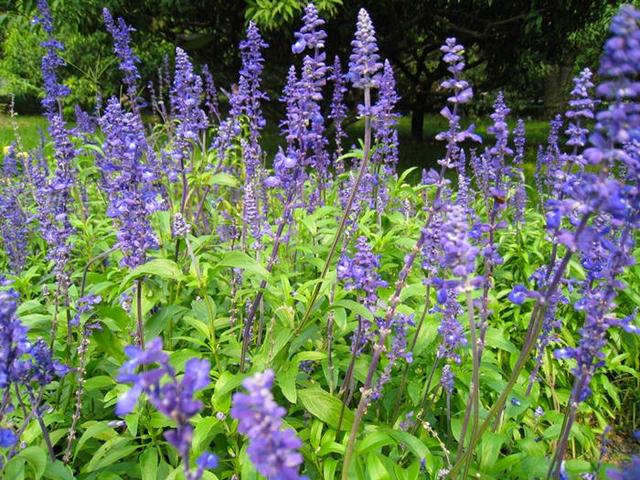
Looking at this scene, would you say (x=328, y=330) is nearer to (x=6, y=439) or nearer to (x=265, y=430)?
(x=6, y=439)

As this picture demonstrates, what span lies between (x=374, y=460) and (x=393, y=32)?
11.9m

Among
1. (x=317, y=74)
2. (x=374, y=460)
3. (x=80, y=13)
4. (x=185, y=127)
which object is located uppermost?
(x=80, y=13)

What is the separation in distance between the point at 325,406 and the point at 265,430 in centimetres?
171

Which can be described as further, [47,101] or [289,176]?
[47,101]

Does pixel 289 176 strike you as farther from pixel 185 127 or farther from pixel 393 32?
pixel 393 32

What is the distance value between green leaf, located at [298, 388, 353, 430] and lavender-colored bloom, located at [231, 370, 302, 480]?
1.61 m

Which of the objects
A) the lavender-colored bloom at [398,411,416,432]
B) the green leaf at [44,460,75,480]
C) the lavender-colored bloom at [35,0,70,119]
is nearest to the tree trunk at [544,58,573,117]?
the lavender-colored bloom at [35,0,70,119]

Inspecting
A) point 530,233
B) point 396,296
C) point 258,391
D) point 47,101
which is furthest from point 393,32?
point 258,391

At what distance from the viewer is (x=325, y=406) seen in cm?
279

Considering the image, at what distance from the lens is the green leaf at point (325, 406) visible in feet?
9.07

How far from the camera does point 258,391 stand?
43.9 inches

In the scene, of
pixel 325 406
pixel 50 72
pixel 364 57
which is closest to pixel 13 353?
pixel 325 406

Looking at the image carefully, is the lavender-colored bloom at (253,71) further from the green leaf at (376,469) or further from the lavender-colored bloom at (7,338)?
the green leaf at (376,469)

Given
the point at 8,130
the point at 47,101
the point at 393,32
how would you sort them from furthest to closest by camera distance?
the point at 8,130, the point at 393,32, the point at 47,101
